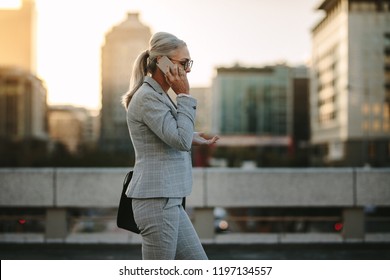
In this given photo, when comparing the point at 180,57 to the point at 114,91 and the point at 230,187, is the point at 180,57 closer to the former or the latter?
the point at 230,187

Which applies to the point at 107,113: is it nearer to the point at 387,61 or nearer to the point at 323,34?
the point at 323,34

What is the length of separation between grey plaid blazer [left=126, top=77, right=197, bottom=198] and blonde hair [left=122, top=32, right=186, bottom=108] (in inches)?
2.3

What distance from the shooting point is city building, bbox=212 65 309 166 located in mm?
92812

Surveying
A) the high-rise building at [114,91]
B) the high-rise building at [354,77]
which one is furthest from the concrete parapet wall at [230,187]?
the high-rise building at [114,91]

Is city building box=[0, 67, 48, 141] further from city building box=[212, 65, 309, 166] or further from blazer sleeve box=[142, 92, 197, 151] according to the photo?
blazer sleeve box=[142, 92, 197, 151]

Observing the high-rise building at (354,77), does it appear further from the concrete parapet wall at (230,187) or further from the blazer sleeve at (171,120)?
the blazer sleeve at (171,120)

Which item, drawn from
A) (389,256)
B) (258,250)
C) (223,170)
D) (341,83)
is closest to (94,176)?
(223,170)

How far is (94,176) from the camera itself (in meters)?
6.39

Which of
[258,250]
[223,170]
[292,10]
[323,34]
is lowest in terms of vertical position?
[258,250]

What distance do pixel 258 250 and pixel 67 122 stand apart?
12159 cm

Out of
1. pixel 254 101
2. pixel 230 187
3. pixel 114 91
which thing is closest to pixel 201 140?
pixel 230 187

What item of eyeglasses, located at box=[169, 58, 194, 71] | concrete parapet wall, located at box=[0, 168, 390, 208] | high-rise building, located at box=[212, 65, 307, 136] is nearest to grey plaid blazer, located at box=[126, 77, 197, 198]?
eyeglasses, located at box=[169, 58, 194, 71]

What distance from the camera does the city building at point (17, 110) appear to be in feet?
291

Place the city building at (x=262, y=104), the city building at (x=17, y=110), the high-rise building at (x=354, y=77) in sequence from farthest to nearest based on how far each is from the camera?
the city building at (x=262, y=104), the city building at (x=17, y=110), the high-rise building at (x=354, y=77)
